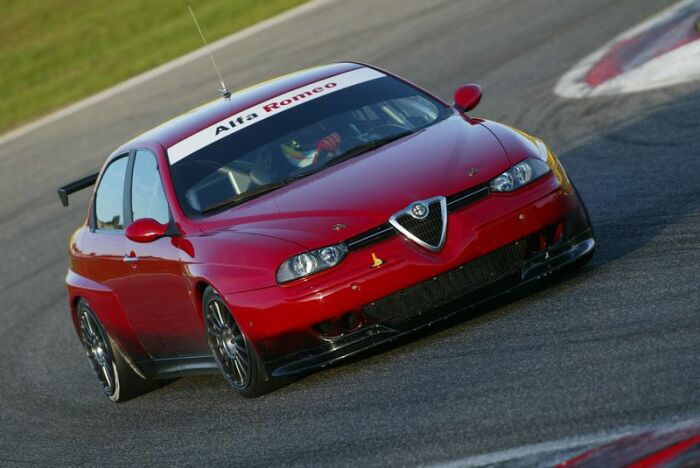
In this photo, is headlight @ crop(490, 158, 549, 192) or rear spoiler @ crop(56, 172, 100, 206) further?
rear spoiler @ crop(56, 172, 100, 206)

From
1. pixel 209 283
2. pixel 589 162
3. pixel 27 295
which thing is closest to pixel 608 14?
pixel 589 162

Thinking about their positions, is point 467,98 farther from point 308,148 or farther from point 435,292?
point 435,292

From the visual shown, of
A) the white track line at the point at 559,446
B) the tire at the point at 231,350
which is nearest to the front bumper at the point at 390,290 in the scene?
the tire at the point at 231,350

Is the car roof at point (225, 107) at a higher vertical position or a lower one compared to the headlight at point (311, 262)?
higher

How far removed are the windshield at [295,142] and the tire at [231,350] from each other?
690 millimetres

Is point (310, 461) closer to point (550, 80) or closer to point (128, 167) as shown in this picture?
point (128, 167)

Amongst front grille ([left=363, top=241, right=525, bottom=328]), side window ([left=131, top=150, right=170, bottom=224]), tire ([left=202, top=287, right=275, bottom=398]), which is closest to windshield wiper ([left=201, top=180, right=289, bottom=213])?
side window ([left=131, top=150, right=170, bottom=224])

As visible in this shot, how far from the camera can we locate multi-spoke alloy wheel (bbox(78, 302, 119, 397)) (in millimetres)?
9281

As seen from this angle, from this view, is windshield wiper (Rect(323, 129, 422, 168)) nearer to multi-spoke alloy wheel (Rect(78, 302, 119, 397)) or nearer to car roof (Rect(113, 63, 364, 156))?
car roof (Rect(113, 63, 364, 156))

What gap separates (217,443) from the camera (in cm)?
717

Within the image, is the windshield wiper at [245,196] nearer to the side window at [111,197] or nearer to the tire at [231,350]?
the tire at [231,350]

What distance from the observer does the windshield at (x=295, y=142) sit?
8.25 metres

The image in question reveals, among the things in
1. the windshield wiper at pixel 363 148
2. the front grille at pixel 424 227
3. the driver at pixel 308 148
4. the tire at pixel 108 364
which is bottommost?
the tire at pixel 108 364

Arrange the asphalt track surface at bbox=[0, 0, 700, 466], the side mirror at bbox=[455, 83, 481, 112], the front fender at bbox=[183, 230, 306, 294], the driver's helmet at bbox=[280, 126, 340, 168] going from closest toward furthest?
the asphalt track surface at bbox=[0, 0, 700, 466]
the front fender at bbox=[183, 230, 306, 294]
the driver's helmet at bbox=[280, 126, 340, 168]
the side mirror at bbox=[455, 83, 481, 112]
